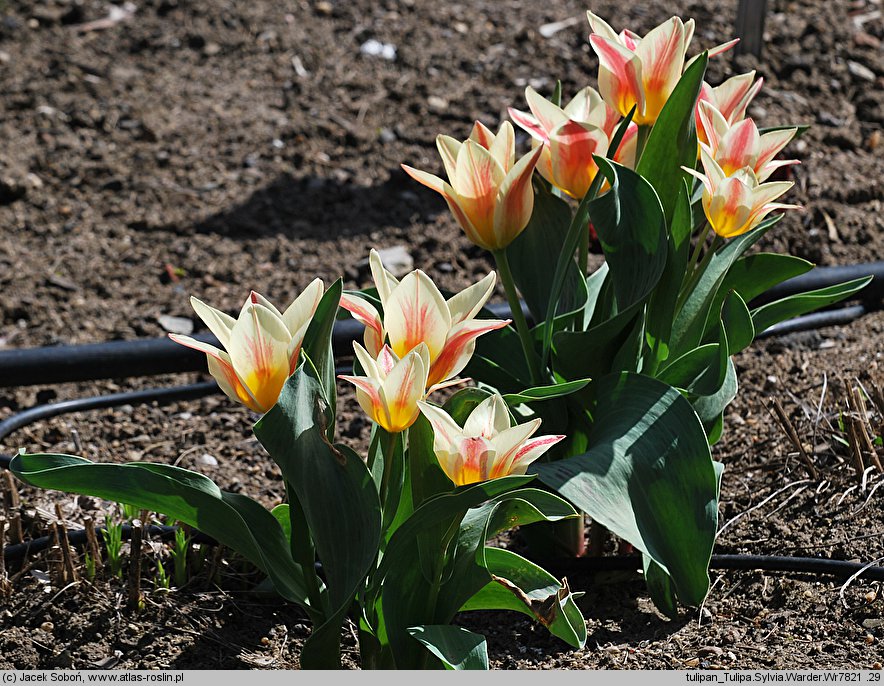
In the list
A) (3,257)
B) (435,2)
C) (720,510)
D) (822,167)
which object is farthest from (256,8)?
(720,510)

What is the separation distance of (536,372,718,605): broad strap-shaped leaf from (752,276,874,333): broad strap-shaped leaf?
0.91 ft

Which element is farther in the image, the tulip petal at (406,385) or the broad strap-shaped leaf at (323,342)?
the broad strap-shaped leaf at (323,342)

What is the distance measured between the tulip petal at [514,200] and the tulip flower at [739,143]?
24cm

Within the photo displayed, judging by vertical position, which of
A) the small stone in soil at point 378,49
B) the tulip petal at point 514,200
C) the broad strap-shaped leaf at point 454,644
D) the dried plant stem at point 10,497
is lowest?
the dried plant stem at point 10,497

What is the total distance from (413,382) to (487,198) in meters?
0.34

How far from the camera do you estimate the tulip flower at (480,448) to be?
40.6 inches

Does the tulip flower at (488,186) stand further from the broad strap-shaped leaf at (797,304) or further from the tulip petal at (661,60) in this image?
the broad strap-shaped leaf at (797,304)

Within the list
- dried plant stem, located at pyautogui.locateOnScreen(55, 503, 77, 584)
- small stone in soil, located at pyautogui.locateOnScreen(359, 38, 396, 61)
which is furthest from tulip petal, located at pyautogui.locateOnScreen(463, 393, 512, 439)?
small stone in soil, located at pyautogui.locateOnScreen(359, 38, 396, 61)

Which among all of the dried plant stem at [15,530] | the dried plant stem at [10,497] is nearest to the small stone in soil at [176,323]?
the dried plant stem at [10,497]

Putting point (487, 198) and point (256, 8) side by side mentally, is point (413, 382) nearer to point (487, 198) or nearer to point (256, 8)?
point (487, 198)

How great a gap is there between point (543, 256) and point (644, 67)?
333 mm

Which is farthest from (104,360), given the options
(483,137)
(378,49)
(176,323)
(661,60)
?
(378,49)

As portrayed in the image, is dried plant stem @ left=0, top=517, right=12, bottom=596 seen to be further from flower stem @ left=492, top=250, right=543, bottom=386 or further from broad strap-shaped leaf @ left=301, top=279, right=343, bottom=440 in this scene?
flower stem @ left=492, top=250, right=543, bottom=386

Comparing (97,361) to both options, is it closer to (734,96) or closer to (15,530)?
(15,530)
